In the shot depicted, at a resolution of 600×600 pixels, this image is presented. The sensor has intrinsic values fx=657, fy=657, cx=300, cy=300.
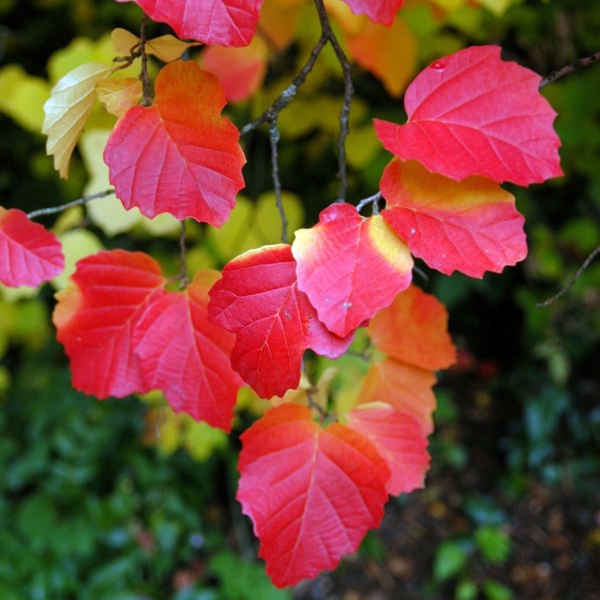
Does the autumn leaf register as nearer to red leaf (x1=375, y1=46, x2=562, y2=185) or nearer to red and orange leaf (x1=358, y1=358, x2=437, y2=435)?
red leaf (x1=375, y1=46, x2=562, y2=185)

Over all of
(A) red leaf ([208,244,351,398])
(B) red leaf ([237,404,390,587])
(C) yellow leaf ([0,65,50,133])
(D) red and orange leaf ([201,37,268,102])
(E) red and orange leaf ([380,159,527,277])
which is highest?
(E) red and orange leaf ([380,159,527,277])

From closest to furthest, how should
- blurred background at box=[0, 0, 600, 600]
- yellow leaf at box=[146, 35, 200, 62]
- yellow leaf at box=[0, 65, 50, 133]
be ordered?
yellow leaf at box=[146, 35, 200, 62]
yellow leaf at box=[0, 65, 50, 133]
blurred background at box=[0, 0, 600, 600]

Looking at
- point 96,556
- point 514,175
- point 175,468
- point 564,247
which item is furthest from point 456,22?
point 96,556

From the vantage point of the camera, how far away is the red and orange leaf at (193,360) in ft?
1.84

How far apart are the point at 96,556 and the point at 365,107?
1.53 meters

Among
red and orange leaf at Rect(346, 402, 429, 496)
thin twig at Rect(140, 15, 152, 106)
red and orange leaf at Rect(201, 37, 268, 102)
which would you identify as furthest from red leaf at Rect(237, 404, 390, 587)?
red and orange leaf at Rect(201, 37, 268, 102)

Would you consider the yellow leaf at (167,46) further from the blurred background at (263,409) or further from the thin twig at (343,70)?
the blurred background at (263,409)

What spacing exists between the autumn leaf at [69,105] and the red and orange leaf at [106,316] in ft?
0.36

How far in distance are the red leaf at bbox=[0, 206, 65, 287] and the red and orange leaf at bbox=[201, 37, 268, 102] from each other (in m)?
0.64

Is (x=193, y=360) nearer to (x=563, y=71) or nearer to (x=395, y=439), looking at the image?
(x=395, y=439)

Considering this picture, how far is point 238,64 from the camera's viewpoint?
3.68ft

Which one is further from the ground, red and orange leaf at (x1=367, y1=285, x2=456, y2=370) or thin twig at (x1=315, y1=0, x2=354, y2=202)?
thin twig at (x1=315, y1=0, x2=354, y2=202)

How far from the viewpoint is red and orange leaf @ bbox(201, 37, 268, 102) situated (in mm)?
1109

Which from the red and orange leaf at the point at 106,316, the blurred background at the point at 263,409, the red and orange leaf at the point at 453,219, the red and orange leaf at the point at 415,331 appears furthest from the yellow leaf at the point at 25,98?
the red and orange leaf at the point at 453,219
